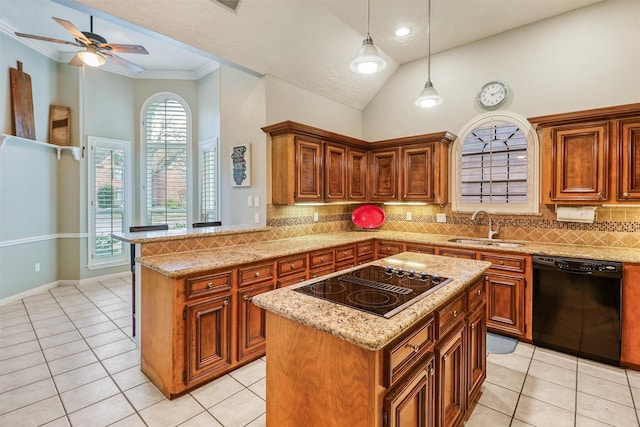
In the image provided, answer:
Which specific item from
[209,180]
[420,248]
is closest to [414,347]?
[420,248]

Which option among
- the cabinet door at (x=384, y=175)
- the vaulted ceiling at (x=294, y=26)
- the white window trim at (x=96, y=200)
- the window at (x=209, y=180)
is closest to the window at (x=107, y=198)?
the white window trim at (x=96, y=200)

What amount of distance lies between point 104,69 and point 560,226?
708 centimetres

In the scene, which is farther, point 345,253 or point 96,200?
point 96,200

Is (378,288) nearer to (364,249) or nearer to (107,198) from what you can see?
(364,249)

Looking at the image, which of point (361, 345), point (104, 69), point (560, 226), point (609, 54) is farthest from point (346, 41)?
point (104, 69)

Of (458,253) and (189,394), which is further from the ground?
(458,253)

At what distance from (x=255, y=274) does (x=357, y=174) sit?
7.90 ft

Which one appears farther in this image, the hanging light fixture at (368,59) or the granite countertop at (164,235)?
the granite countertop at (164,235)

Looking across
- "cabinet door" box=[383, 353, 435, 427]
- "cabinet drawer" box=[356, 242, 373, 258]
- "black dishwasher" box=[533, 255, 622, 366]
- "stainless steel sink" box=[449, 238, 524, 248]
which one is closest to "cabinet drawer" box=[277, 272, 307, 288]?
"cabinet drawer" box=[356, 242, 373, 258]

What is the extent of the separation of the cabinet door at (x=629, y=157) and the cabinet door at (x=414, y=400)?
111 inches

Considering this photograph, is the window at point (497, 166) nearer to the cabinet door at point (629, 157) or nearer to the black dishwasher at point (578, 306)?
the cabinet door at point (629, 157)

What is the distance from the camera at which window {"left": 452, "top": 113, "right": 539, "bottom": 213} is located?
12.0 feet

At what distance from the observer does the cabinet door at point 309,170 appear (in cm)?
367

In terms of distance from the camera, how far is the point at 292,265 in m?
3.07
